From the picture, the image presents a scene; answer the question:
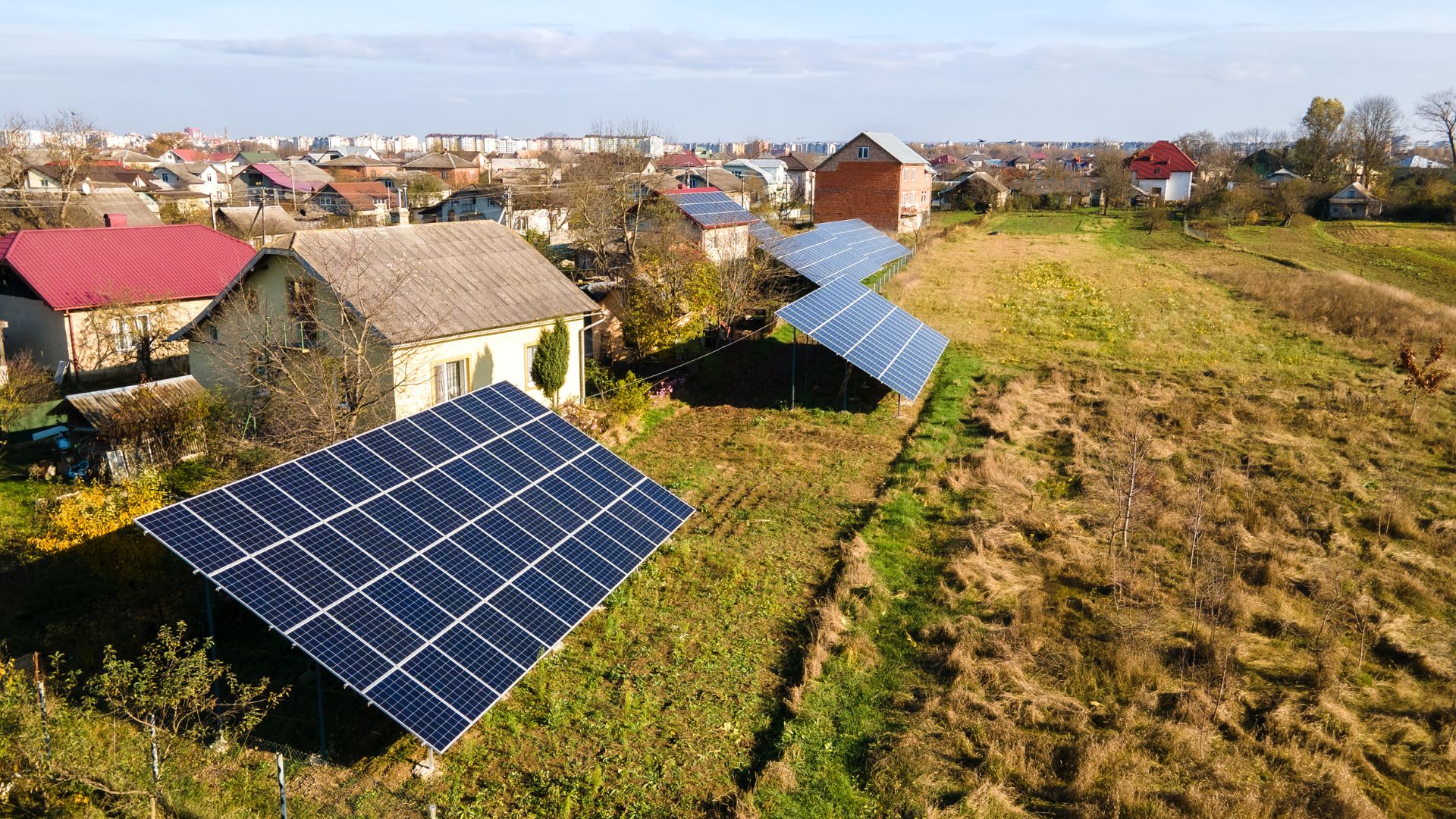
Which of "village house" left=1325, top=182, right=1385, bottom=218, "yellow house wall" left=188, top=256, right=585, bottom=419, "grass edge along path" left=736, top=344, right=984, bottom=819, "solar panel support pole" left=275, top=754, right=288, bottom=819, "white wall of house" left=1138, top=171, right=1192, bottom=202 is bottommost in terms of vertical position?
"grass edge along path" left=736, top=344, right=984, bottom=819

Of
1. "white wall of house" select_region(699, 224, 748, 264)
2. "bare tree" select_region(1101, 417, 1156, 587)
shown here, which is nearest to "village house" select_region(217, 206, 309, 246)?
"white wall of house" select_region(699, 224, 748, 264)

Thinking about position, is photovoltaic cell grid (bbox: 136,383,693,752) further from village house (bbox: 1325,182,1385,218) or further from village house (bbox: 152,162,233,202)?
village house (bbox: 1325,182,1385,218)

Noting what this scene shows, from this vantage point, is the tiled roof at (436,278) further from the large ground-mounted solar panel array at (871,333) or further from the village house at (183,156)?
the village house at (183,156)

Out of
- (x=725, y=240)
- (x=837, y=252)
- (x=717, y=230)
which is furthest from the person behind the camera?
(x=725, y=240)

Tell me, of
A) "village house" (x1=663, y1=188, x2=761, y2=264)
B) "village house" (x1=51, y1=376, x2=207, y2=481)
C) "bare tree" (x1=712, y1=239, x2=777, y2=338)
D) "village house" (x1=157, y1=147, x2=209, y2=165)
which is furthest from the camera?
"village house" (x1=157, y1=147, x2=209, y2=165)

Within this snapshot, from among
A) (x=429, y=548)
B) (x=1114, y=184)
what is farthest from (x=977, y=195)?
(x=429, y=548)

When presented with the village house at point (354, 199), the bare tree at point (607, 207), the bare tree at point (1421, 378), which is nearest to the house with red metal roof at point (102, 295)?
the bare tree at point (607, 207)

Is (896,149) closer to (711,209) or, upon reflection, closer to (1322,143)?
(711,209)
